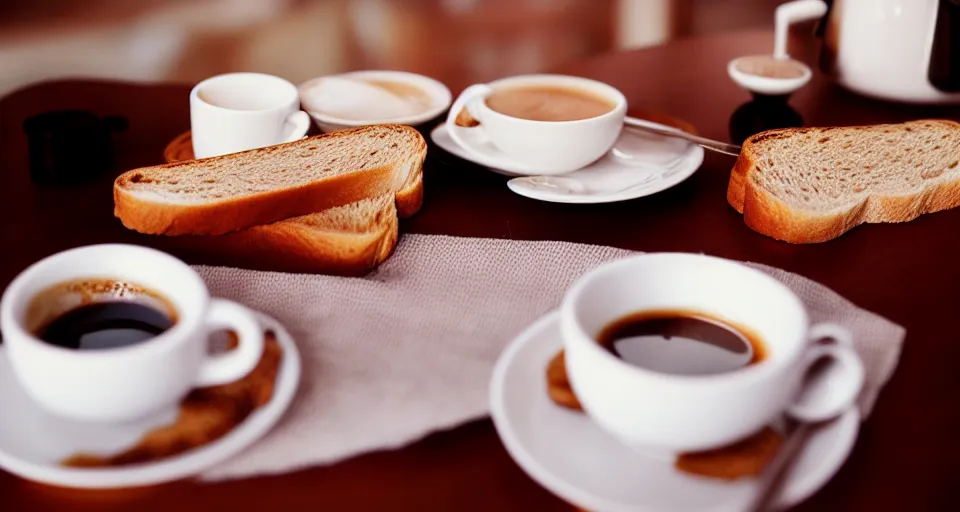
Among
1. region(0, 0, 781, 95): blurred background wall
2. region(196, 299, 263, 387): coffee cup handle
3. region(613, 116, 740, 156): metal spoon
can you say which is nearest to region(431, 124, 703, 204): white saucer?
region(613, 116, 740, 156): metal spoon

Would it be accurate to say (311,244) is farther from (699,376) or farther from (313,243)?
(699,376)

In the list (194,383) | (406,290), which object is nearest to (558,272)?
(406,290)

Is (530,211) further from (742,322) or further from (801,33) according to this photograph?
(801,33)

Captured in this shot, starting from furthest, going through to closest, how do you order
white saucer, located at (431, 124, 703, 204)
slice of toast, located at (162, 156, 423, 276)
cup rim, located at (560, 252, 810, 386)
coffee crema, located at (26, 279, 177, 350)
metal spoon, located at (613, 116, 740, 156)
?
metal spoon, located at (613, 116, 740, 156) → white saucer, located at (431, 124, 703, 204) → slice of toast, located at (162, 156, 423, 276) → coffee crema, located at (26, 279, 177, 350) → cup rim, located at (560, 252, 810, 386)

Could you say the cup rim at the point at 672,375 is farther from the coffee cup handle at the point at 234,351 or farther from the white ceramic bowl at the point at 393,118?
the white ceramic bowl at the point at 393,118

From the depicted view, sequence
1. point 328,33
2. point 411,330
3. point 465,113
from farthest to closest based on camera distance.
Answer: point 328,33 → point 465,113 → point 411,330

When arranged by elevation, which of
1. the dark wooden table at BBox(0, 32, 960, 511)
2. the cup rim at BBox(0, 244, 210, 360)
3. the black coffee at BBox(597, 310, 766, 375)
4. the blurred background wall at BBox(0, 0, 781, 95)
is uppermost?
the cup rim at BBox(0, 244, 210, 360)

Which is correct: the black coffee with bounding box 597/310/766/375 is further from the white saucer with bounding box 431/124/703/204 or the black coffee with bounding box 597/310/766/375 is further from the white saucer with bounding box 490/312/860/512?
the white saucer with bounding box 431/124/703/204

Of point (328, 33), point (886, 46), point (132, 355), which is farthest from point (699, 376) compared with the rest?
point (328, 33)
